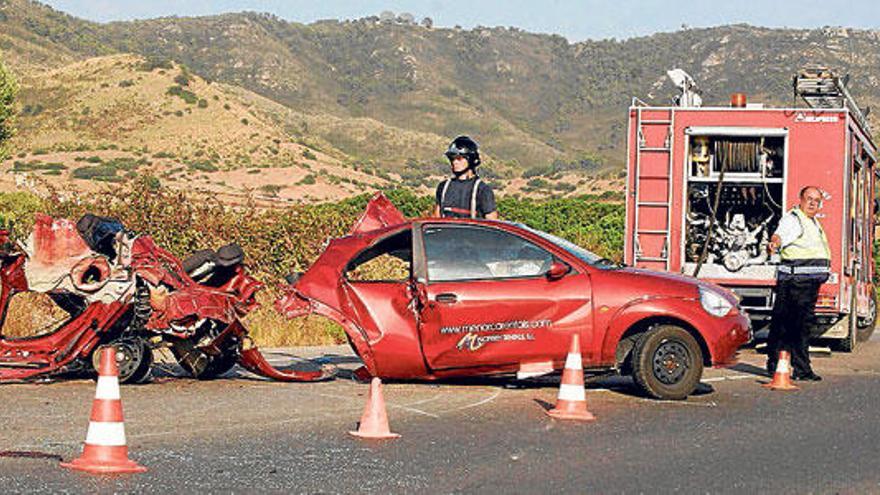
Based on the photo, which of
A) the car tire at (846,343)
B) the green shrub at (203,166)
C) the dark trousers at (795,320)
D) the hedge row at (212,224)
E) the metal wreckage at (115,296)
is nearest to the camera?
the metal wreckage at (115,296)

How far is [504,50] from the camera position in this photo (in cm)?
19138

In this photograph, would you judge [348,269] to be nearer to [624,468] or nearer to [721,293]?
[721,293]

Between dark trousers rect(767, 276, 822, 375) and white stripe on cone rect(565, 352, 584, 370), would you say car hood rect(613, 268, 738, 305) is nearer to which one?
white stripe on cone rect(565, 352, 584, 370)

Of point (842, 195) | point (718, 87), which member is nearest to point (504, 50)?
point (718, 87)

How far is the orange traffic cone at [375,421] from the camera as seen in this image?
32.1ft

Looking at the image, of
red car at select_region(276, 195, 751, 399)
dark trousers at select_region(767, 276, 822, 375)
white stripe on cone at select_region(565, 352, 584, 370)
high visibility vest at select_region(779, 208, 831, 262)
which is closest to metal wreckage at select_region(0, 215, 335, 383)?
red car at select_region(276, 195, 751, 399)

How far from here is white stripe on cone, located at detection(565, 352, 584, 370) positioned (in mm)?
10984

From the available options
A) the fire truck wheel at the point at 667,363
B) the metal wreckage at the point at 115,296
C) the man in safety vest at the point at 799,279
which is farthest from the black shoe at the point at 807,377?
the metal wreckage at the point at 115,296

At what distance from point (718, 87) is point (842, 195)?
147579 millimetres

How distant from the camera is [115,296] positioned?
39.6ft

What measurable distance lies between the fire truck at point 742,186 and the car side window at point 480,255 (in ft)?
17.9

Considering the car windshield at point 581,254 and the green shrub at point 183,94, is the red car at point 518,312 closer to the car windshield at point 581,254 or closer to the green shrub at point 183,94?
the car windshield at point 581,254

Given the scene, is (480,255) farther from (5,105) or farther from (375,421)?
(5,105)

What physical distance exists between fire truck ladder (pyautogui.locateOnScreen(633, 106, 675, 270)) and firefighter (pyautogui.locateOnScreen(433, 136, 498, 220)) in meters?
3.95
